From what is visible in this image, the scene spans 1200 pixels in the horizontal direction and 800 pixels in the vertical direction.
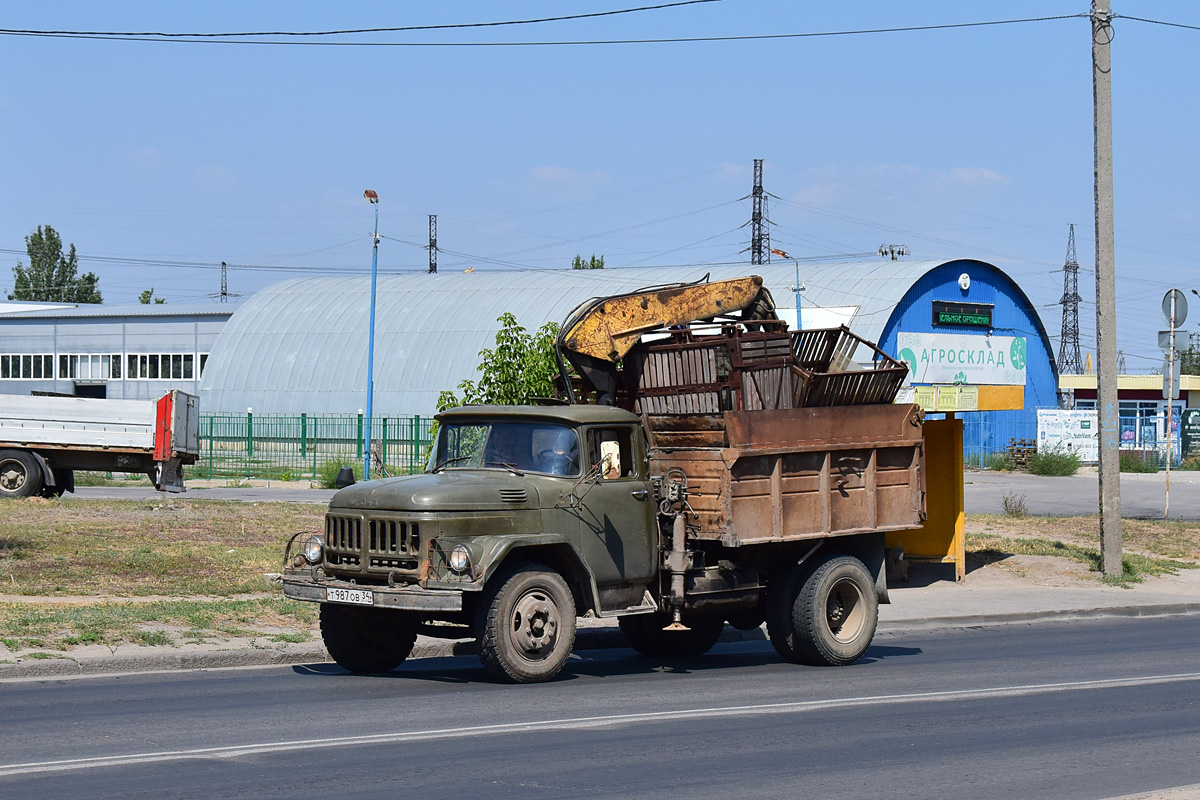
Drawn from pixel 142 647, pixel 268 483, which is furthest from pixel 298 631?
pixel 268 483

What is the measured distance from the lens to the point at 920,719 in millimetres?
9344

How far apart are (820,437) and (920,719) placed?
127 inches

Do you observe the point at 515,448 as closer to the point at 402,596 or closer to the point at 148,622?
the point at 402,596

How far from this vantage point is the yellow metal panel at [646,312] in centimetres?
1248

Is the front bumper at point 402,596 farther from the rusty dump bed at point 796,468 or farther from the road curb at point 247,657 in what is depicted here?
the rusty dump bed at point 796,468

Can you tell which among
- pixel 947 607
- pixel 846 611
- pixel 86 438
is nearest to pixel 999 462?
pixel 86 438

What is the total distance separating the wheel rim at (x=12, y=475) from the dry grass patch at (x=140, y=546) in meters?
1.89

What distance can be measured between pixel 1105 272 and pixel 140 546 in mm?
13687

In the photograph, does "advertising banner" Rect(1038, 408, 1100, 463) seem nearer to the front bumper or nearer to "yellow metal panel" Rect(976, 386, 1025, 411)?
"yellow metal panel" Rect(976, 386, 1025, 411)

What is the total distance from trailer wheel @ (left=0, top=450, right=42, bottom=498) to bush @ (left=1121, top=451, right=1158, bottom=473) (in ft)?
125

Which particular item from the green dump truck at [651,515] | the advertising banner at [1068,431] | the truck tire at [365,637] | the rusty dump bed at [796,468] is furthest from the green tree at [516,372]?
the advertising banner at [1068,431]


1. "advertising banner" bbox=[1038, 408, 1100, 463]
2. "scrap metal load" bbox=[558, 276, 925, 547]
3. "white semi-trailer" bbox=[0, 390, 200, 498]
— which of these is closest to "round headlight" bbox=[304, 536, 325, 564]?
"scrap metal load" bbox=[558, 276, 925, 547]

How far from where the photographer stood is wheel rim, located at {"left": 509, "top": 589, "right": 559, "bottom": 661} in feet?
33.7

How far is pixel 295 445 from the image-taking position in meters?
46.9
